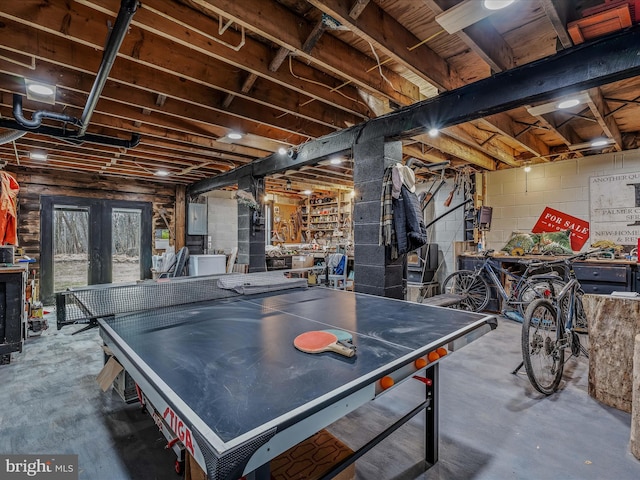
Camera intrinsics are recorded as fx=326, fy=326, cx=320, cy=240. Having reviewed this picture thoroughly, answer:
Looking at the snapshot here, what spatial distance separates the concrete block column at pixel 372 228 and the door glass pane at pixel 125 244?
5.87 meters

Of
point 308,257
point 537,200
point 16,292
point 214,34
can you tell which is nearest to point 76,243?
point 16,292

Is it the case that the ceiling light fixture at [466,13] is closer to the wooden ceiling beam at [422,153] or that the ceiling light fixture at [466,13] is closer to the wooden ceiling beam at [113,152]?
the wooden ceiling beam at [422,153]

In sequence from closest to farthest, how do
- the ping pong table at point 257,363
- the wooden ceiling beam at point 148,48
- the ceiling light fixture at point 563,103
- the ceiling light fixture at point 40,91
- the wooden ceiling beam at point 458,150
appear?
the ping pong table at point 257,363
the wooden ceiling beam at point 148,48
the ceiling light fixture at point 40,91
the ceiling light fixture at point 563,103
the wooden ceiling beam at point 458,150

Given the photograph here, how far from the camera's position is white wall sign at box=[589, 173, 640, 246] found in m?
4.87

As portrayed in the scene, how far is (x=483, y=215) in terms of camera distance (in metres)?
6.16

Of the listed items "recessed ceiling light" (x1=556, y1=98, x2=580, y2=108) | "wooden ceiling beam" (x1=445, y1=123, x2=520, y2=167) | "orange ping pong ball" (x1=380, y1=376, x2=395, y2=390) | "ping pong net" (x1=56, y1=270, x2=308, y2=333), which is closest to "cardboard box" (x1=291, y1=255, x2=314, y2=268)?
"wooden ceiling beam" (x1=445, y1=123, x2=520, y2=167)

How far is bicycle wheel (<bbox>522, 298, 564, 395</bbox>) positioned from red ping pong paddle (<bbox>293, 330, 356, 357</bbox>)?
1.96 metres

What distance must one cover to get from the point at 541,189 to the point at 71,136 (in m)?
7.21

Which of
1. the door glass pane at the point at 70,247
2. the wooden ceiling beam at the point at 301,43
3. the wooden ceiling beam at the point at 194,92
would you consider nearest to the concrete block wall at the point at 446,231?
the wooden ceiling beam at the point at 194,92

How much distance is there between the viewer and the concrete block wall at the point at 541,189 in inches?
202

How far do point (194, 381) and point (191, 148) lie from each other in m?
4.57

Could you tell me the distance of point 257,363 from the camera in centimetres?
125

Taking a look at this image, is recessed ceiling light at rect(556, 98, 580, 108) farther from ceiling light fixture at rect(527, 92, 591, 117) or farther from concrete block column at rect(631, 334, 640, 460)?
concrete block column at rect(631, 334, 640, 460)

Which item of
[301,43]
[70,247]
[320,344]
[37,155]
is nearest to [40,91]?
[301,43]
